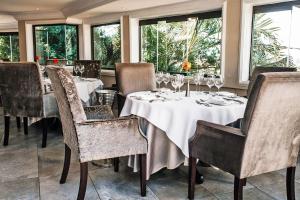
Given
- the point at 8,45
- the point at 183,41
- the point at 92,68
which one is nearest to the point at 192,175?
the point at 92,68

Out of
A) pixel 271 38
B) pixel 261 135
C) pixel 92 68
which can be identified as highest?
pixel 271 38

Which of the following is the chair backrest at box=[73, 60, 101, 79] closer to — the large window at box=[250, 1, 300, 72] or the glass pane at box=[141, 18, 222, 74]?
the glass pane at box=[141, 18, 222, 74]

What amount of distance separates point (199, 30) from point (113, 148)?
11.6 ft

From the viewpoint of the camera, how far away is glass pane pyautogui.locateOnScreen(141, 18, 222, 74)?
16.5ft

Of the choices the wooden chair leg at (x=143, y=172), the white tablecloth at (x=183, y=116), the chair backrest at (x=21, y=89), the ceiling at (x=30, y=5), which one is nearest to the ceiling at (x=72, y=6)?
the ceiling at (x=30, y=5)

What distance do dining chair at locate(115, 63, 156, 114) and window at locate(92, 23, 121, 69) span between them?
319 cm

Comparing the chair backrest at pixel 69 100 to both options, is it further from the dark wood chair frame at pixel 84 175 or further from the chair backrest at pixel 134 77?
the chair backrest at pixel 134 77

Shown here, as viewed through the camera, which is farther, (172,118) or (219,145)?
(172,118)

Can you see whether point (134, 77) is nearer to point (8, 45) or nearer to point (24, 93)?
point (24, 93)

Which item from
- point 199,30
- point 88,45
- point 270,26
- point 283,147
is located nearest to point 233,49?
point 270,26

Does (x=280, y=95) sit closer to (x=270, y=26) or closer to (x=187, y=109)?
(x=187, y=109)

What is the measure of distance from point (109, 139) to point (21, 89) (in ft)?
5.98

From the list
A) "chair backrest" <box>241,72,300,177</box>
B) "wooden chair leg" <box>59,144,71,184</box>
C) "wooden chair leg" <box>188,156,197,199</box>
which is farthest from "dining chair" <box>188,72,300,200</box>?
"wooden chair leg" <box>59,144,71,184</box>

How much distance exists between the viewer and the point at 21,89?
3.55 meters
